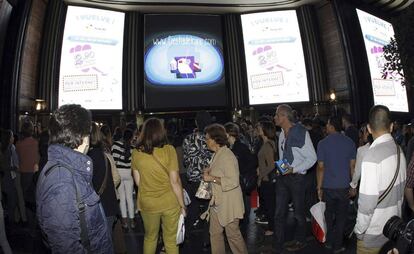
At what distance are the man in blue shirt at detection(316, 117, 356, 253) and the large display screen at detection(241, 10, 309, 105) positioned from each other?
10954 mm

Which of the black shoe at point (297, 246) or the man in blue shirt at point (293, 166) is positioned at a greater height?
the man in blue shirt at point (293, 166)

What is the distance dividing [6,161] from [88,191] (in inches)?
205

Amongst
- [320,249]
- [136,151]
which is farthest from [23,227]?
[320,249]

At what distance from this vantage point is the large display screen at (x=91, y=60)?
14.4m

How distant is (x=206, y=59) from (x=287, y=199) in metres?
11.6

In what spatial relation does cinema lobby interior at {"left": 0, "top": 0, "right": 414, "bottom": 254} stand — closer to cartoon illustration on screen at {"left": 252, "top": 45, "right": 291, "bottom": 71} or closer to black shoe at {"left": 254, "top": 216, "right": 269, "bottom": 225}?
cartoon illustration on screen at {"left": 252, "top": 45, "right": 291, "bottom": 71}

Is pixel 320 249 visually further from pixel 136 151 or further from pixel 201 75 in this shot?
pixel 201 75

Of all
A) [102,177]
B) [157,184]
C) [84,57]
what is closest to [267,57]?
Answer: [84,57]

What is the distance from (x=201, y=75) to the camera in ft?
53.1

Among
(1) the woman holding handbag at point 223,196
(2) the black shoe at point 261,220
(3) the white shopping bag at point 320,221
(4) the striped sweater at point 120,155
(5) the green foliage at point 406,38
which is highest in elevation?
(5) the green foliage at point 406,38

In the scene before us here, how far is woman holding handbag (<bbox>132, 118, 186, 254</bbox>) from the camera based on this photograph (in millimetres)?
4012

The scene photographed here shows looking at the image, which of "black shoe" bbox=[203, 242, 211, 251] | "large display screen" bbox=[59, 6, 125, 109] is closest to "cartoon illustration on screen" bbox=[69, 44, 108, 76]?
"large display screen" bbox=[59, 6, 125, 109]

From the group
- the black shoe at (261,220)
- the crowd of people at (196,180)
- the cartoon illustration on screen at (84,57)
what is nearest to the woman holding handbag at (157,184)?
the crowd of people at (196,180)

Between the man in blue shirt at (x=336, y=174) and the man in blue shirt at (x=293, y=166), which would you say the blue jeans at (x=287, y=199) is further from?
the man in blue shirt at (x=336, y=174)
